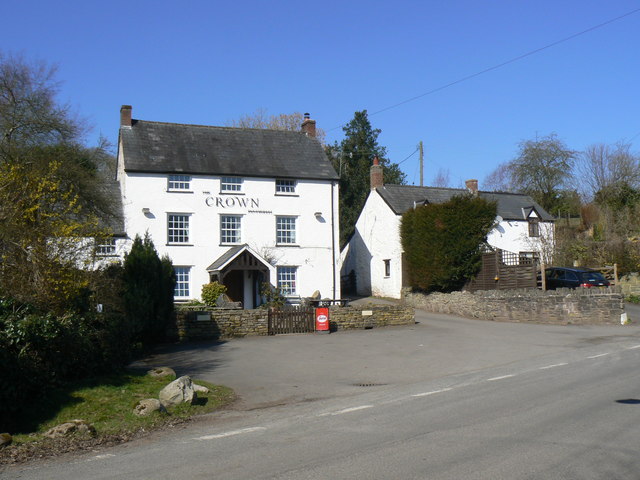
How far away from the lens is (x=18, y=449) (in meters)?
8.53

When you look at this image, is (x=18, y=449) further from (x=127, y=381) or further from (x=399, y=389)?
(x=399, y=389)

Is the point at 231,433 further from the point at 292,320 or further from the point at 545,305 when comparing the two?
the point at 545,305

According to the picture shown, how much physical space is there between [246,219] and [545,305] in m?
Result: 16.1

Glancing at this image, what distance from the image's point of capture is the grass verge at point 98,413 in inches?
346

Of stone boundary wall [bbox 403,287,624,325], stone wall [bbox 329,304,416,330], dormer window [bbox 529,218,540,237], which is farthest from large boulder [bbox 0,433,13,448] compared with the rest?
dormer window [bbox 529,218,540,237]

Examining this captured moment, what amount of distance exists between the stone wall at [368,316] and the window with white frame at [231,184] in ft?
37.3

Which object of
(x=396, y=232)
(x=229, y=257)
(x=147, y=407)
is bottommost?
(x=147, y=407)

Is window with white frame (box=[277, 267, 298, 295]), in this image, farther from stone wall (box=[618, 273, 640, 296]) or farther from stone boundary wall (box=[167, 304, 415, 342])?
stone wall (box=[618, 273, 640, 296])

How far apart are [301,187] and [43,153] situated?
54.6 ft

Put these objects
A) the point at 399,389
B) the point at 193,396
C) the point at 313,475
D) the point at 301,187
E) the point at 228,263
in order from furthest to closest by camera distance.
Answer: the point at 301,187 → the point at 228,263 → the point at 399,389 → the point at 193,396 → the point at 313,475

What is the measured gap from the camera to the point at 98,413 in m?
10.6

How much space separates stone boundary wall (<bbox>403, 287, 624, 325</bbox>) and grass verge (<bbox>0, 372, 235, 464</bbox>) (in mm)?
18372

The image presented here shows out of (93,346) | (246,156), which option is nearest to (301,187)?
(246,156)

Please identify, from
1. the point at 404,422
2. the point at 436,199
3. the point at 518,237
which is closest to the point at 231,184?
the point at 436,199
